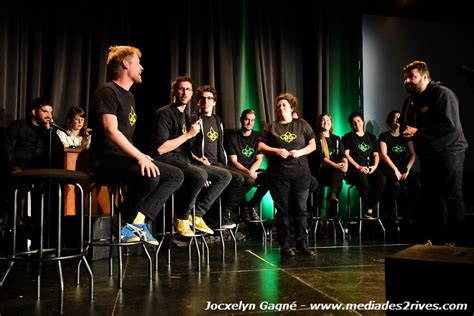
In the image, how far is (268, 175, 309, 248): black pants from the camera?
13.1ft

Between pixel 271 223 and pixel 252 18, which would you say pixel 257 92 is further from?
pixel 271 223

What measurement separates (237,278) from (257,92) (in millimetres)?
3300

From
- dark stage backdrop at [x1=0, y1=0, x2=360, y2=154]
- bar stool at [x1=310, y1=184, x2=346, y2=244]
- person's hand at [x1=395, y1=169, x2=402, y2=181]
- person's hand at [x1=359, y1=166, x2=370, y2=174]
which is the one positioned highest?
dark stage backdrop at [x1=0, y1=0, x2=360, y2=154]

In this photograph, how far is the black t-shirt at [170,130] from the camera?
3482mm

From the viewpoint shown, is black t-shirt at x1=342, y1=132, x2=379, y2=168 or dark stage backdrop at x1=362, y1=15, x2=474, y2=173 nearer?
black t-shirt at x1=342, y1=132, x2=379, y2=168

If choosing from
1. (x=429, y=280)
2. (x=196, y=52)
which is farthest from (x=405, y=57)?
(x=429, y=280)

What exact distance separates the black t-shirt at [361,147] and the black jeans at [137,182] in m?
3.20

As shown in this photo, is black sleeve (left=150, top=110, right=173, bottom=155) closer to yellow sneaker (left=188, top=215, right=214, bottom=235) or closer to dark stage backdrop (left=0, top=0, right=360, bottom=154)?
yellow sneaker (left=188, top=215, right=214, bottom=235)

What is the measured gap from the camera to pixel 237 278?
2967mm

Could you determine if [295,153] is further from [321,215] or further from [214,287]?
[321,215]

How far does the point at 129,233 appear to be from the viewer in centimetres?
285

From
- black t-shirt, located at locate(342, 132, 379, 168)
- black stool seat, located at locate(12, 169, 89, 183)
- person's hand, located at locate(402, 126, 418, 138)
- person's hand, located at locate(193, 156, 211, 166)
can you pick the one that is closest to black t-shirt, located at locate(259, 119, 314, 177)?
person's hand, located at locate(193, 156, 211, 166)

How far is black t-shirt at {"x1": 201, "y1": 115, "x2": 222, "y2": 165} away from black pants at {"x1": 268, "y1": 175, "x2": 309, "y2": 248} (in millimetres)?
570

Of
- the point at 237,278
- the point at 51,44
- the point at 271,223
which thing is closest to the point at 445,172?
the point at 237,278
